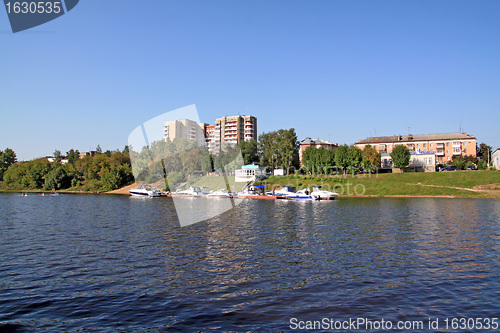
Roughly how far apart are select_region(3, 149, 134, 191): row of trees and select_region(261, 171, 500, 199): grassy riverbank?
253ft

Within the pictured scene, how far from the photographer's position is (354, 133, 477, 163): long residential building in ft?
502

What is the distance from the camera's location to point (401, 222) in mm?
43250

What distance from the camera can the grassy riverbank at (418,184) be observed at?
87.7 meters

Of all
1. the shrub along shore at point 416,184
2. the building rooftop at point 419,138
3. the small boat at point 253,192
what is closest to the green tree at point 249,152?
the small boat at point 253,192

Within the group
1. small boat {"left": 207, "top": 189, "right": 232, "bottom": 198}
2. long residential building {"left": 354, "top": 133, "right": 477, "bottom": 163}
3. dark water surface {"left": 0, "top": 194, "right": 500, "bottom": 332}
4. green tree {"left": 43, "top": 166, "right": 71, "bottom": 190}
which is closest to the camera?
dark water surface {"left": 0, "top": 194, "right": 500, "bottom": 332}

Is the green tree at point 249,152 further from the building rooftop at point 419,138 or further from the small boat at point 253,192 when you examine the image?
the building rooftop at point 419,138

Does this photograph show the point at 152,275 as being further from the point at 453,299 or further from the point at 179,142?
the point at 179,142

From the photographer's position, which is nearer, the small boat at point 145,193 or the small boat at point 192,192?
the small boat at point 192,192

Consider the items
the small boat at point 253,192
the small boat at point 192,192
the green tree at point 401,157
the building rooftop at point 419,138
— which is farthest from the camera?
the building rooftop at point 419,138

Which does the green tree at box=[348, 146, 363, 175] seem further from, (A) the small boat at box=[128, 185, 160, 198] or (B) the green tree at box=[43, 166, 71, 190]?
(B) the green tree at box=[43, 166, 71, 190]

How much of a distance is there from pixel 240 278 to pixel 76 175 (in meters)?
168

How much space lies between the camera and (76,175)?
166m

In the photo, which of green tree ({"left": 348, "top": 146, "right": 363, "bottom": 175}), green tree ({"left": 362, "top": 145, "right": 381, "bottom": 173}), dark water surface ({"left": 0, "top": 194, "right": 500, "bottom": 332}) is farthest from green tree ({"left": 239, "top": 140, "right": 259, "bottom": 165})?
dark water surface ({"left": 0, "top": 194, "right": 500, "bottom": 332})

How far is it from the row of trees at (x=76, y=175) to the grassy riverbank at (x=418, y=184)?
253 feet
